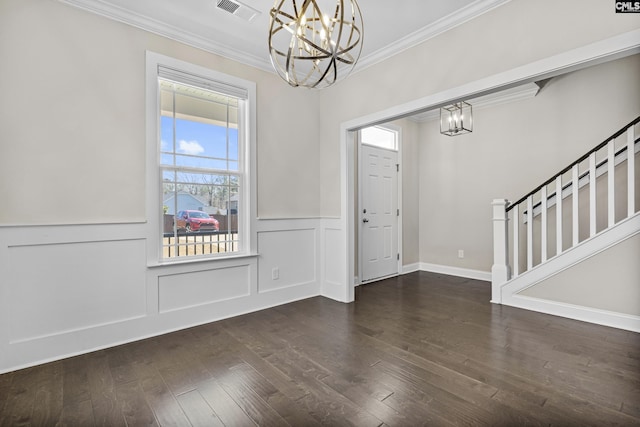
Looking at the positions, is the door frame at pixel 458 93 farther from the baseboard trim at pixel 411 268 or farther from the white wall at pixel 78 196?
the baseboard trim at pixel 411 268

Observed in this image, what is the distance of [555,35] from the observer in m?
2.28

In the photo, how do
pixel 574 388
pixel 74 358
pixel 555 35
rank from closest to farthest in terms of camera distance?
pixel 574 388
pixel 555 35
pixel 74 358

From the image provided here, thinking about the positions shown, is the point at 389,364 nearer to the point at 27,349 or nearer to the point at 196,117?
the point at 27,349

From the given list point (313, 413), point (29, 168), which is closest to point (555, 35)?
point (313, 413)

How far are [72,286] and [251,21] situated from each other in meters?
2.74

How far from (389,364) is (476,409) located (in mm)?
653

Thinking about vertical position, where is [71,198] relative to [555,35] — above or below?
below

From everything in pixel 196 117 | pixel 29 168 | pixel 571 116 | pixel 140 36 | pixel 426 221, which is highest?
pixel 140 36

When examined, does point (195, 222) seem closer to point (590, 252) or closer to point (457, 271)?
point (590, 252)

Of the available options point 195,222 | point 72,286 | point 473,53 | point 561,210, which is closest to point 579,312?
point 561,210

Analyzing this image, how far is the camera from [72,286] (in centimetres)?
254

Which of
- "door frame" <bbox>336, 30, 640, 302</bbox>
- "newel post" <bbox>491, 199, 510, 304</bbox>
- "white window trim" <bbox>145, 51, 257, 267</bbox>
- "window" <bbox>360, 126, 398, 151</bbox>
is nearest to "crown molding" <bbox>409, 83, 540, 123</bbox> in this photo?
"window" <bbox>360, 126, 398, 151</bbox>

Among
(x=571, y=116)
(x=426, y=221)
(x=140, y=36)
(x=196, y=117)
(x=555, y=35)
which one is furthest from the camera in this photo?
(x=426, y=221)

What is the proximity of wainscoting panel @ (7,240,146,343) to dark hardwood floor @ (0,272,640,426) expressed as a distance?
0.96 ft
